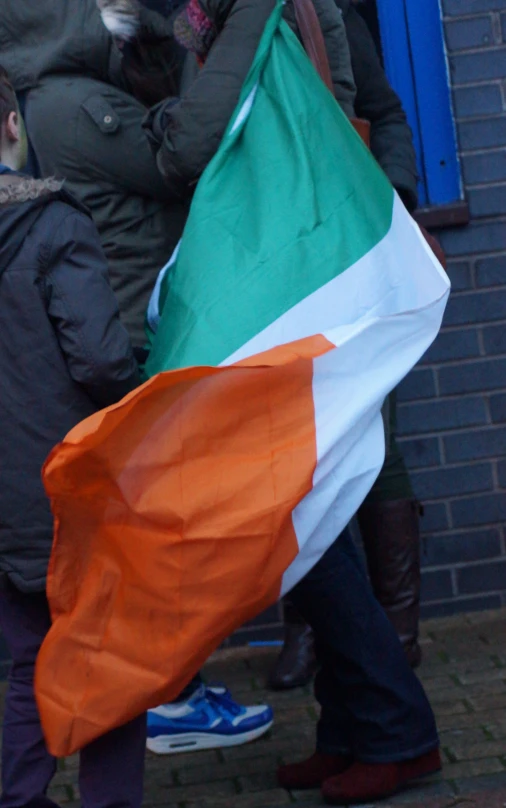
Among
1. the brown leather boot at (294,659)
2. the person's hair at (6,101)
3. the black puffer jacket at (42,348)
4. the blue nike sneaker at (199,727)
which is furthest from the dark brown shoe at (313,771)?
the person's hair at (6,101)

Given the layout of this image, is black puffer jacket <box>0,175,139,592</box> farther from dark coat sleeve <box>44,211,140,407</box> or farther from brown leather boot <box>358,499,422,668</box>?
brown leather boot <box>358,499,422,668</box>

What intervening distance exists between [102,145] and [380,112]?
1.00m

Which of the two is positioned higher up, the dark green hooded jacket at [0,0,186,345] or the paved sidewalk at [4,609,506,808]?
the dark green hooded jacket at [0,0,186,345]

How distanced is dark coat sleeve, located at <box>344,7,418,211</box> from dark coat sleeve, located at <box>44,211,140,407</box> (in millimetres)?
1441

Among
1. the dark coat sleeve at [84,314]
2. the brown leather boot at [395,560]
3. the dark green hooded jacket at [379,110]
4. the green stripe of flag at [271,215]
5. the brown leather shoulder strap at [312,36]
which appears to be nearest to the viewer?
the dark coat sleeve at [84,314]

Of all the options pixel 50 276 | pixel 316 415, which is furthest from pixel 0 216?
pixel 316 415

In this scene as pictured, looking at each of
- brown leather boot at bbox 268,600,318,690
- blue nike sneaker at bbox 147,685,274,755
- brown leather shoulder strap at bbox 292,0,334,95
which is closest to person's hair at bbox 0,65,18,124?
brown leather shoulder strap at bbox 292,0,334,95

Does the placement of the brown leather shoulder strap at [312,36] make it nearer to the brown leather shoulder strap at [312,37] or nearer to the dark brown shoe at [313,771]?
the brown leather shoulder strap at [312,37]

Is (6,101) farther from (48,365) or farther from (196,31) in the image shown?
(48,365)

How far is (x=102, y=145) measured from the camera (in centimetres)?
358

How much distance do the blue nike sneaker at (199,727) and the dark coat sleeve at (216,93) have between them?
1.59m

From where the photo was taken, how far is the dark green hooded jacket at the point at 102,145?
3.56 m

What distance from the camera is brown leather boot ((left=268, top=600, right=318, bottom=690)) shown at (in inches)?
166

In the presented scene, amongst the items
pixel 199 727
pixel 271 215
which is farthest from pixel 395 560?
pixel 271 215
